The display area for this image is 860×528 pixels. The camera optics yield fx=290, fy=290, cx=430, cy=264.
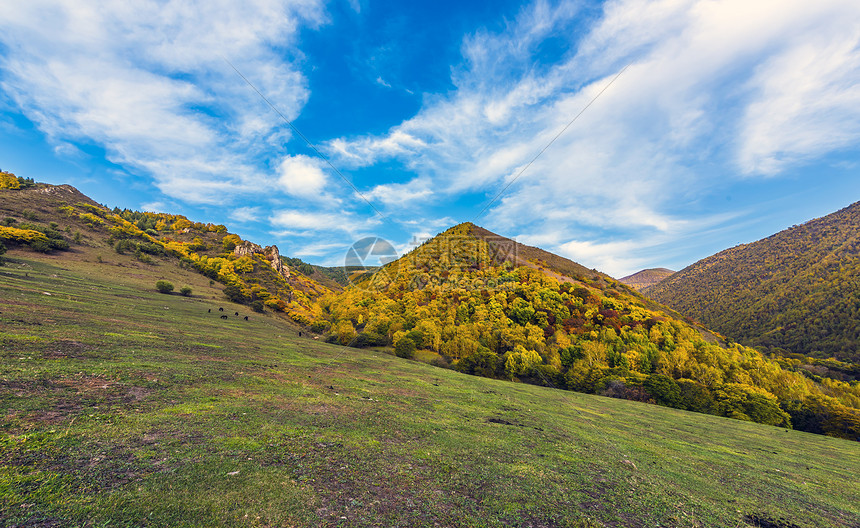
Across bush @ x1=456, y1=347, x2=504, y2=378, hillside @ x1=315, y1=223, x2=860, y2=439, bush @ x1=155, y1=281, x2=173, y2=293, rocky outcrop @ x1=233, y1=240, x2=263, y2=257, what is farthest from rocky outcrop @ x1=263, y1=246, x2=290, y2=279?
bush @ x1=456, y1=347, x2=504, y2=378

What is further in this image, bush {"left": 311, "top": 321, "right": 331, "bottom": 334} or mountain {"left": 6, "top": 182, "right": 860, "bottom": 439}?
bush {"left": 311, "top": 321, "right": 331, "bottom": 334}

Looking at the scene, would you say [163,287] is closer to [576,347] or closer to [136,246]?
[136,246]

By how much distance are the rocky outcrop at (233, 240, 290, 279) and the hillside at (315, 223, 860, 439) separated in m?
45.7

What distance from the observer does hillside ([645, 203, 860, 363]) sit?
93.6 meters

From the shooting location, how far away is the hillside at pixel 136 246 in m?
54.1

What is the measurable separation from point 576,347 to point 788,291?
136 meters

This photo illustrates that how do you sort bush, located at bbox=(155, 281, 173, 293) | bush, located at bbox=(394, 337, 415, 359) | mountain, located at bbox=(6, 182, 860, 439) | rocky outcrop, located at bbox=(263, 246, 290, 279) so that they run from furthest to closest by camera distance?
rocky outcrop, located at bbox=(263, 246, 290, 279) → bush, located at bbox=(394, 337, 415, 359) → bush, located at bbox=(155, 281, 173, 293) → mountain, located at bbox=(6, 182, 860, 439)

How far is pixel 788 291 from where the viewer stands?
117500 mm

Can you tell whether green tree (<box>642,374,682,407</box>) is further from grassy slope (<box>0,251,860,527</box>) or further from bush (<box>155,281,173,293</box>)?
bush (<box>155,281,173,293</box>)

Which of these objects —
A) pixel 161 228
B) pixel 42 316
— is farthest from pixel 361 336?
pixel 161 228

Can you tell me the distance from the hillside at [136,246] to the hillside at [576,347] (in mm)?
20895

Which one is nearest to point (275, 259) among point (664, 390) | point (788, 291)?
point (664, 390)

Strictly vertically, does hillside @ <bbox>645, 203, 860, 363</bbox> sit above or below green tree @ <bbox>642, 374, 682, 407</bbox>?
above

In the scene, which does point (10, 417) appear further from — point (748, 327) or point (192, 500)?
point (748, 327)
